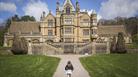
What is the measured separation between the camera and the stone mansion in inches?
1669

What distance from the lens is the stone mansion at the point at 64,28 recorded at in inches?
1669

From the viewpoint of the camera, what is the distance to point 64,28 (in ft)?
138

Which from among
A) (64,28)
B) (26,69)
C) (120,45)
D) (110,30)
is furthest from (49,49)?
(26,69)

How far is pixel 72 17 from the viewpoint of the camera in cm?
4259

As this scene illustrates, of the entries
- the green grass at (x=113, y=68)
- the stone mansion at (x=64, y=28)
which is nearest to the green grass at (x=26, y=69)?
the green grass at (x=113, y=68)

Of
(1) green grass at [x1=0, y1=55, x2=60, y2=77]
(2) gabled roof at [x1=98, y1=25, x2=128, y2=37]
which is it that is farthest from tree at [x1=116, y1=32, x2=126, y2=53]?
(2) gabled roof at [x1=98, y1=25, x2=128, y2=37]

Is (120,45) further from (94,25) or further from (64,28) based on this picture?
(64,28)

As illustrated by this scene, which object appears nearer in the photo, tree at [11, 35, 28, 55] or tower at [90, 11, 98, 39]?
tree at [11, 35, 28, 55]

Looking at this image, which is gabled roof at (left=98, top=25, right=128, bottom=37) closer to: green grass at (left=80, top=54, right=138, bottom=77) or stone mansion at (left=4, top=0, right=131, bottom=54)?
stone mansion at (left=4, top=0, right=131, bottom=54)

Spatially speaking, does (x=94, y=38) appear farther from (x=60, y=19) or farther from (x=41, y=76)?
(x=41, y=76)

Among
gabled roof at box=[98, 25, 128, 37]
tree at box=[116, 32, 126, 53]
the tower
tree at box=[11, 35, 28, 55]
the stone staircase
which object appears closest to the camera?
tree at box=[116, 32, 126, 53]

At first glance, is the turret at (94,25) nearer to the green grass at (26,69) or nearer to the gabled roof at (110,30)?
the gabled roof at (110,30)

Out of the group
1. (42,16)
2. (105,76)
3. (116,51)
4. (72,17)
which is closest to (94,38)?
(72,17)

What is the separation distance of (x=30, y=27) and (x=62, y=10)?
17.8 feet
